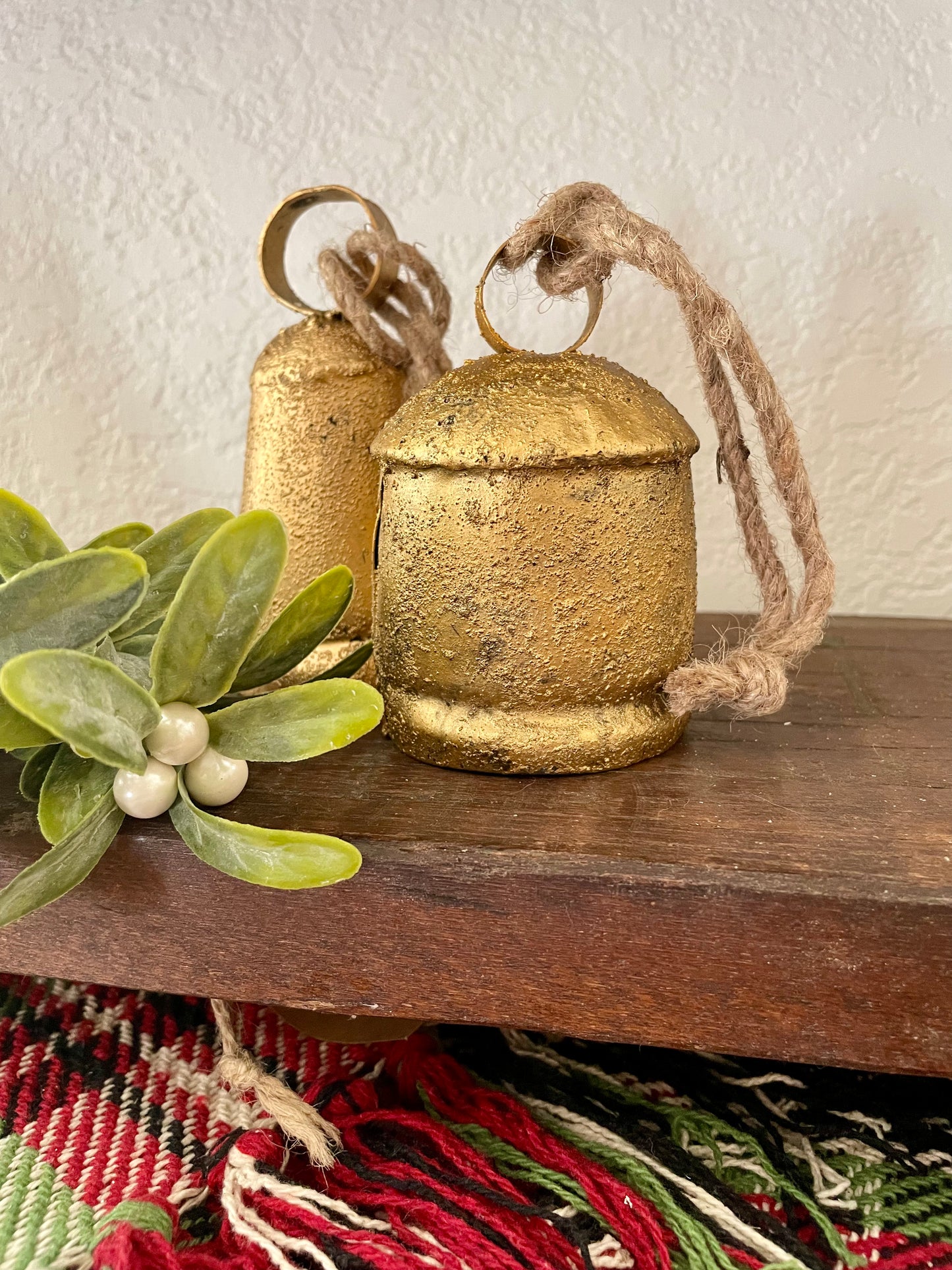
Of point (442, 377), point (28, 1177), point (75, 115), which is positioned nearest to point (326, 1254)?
point (28, 1177)

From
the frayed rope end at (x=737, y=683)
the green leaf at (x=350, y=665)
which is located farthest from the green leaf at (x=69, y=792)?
the frayed rope end at (x=737, y=683)

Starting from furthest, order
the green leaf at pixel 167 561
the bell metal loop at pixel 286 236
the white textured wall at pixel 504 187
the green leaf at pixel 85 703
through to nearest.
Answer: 1. the white textured wall at pixel 504 187
2. the bell metal loop at pixel 286 236
3. the green leaf at pixel 167 561
4. the green leaf at pixel 85 703

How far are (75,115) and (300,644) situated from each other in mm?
538

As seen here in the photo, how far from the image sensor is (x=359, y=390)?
0.55 meters

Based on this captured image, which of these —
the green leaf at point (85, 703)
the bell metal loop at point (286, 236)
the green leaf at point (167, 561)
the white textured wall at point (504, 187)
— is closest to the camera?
the green leaf at point (85, 703)

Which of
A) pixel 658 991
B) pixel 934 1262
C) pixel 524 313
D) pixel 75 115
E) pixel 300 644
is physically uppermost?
pixel 75 115

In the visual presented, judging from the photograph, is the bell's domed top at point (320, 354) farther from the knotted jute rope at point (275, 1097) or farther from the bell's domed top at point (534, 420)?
the knotted jute rope at point (275, 1097)

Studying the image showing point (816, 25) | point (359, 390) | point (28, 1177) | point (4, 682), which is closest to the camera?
point (4, 682)

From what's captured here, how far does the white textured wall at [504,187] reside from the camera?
2.24 feet

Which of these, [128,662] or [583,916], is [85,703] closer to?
[128,662]

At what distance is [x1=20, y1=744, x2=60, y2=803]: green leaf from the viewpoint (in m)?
0.39

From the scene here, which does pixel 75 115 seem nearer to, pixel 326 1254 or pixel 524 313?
pixel 524 313

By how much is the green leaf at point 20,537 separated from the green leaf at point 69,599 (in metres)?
0.03

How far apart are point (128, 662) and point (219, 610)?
54 millimetres
